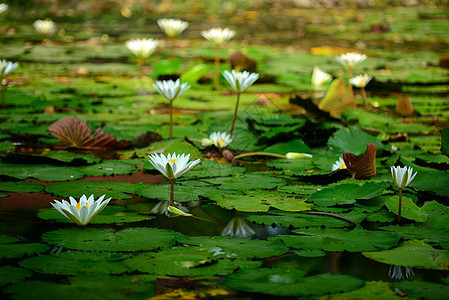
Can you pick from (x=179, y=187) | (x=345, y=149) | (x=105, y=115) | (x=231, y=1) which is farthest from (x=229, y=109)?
(x=231, y=1)

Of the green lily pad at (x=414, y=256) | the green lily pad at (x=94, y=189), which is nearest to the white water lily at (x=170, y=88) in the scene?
the green lily pad at (x=94, y=189)

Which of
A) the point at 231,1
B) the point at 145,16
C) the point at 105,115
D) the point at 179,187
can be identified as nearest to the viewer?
the point at 179,187

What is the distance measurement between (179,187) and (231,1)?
10.4 metres

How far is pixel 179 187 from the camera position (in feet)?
6.82

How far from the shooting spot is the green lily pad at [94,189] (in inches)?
76.2

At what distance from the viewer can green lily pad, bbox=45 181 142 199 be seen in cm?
193

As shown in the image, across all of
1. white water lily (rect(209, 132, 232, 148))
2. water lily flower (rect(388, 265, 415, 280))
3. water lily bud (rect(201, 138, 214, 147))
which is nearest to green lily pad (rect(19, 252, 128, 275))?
water lily flower (rect(388, 265, 415, 280))

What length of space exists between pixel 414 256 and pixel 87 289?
33.2 inches

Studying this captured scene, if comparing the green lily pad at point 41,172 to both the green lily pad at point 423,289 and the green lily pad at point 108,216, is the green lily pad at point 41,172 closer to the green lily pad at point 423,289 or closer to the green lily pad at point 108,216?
the green lily pad at point 108,216

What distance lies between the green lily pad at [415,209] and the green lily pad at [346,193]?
0.23 ft

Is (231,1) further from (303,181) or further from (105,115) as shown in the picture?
(303,181)

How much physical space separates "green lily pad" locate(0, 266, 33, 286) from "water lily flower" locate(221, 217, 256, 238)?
22.7 inches

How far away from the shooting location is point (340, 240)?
1.57 metres

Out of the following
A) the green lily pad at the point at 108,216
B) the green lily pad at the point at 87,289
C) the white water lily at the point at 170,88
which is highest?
the white water lily at the point at 170,88
